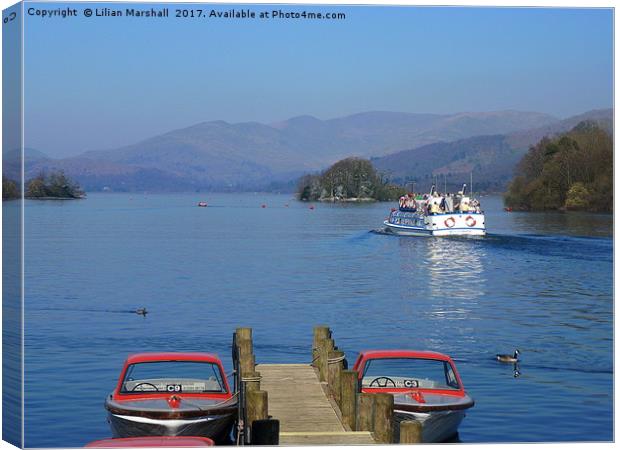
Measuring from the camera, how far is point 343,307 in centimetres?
4650

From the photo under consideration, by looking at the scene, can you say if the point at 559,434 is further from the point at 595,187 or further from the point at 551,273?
the point at 595,187

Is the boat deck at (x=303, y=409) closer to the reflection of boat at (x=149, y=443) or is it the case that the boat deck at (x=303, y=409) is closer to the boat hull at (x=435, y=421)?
the boat hull at (x=435, y=421)

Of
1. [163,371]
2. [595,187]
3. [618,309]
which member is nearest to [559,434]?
[618,309]

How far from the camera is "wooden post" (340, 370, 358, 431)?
64.6 feet

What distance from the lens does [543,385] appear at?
28.0 meters

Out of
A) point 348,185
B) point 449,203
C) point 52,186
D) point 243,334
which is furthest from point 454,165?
point 243,334

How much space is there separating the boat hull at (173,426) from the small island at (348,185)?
90.5 metres

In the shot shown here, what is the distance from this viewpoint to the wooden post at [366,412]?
1869 centimetres

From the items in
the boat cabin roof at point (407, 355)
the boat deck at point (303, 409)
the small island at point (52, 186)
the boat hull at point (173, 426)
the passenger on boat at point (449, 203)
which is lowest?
the boat hull at point (173, 426)

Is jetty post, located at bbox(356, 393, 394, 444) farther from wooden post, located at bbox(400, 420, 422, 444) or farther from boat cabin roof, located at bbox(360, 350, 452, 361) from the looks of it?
boat cabin roof, located at bbox(360, 350, 452, 361)

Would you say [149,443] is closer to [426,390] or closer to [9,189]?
[9,189]

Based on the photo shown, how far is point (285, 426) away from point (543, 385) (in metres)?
10.3

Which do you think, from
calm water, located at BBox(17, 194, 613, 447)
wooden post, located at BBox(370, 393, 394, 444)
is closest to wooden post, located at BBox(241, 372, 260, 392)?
wooden post, located at BBox(370, 393, 394, 444)

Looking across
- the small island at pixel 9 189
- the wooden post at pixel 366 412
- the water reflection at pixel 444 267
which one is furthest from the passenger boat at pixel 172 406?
the water reflection at pixel 444 267
